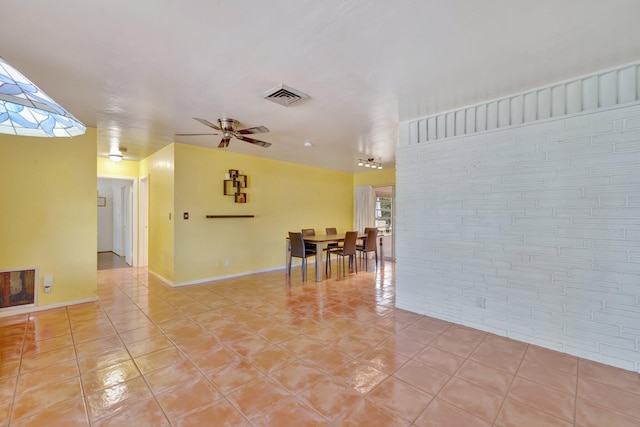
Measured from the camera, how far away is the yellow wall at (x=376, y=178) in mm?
7453

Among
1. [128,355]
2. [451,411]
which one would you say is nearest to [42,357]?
[128,355]

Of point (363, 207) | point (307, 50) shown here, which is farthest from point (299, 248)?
point (307, 50)

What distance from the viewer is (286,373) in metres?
2.20

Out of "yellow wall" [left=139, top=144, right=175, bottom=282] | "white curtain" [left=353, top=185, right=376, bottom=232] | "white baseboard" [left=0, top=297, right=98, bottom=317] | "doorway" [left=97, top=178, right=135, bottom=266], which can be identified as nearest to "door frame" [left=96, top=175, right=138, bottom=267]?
"doorway" [left=97, top=178, right=135, bottom=266]

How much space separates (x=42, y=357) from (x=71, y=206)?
6.97ft

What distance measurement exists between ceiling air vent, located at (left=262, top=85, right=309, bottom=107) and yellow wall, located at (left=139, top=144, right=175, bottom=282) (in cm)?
272

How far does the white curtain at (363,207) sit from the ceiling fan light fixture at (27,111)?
6.91 metres

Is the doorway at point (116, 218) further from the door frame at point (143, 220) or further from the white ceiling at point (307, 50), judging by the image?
the white ceiling at point (307, 50)

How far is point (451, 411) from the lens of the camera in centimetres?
179

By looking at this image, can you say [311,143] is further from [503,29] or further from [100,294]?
[100,294]

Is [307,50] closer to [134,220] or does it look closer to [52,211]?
[52,211]

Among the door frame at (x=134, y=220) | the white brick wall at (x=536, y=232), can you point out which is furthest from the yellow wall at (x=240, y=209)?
the white brick wall at (x=536, y=232)

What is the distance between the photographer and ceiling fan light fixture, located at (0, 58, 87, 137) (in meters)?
1.11

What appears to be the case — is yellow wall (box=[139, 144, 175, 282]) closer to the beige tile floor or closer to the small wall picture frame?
the small wall picture frame
